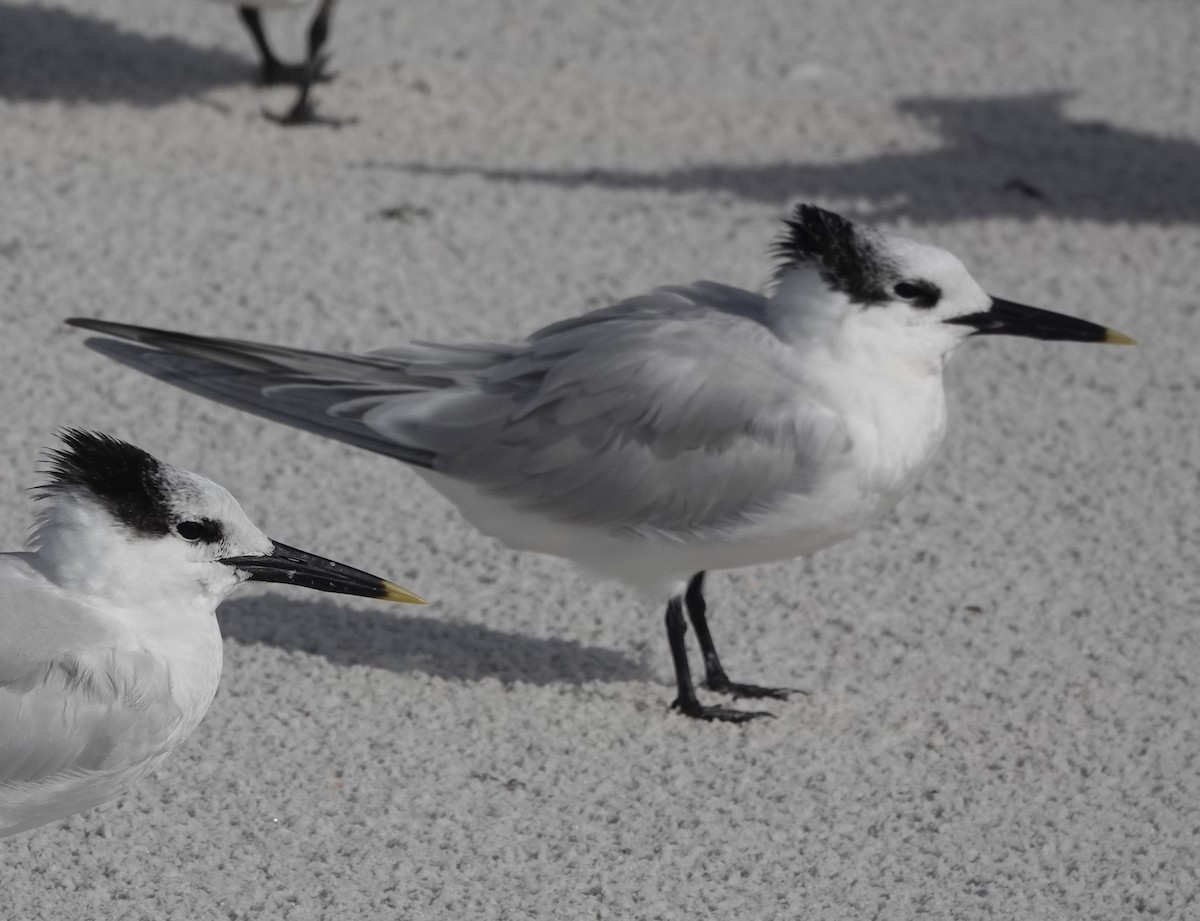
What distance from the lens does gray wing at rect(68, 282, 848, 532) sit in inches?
125

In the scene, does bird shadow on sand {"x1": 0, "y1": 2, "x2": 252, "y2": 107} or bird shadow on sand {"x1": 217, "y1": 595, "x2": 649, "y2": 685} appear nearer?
bird shadow on sand {"x1": 217, "y1": 595, "x2": 649, "y2": 685}

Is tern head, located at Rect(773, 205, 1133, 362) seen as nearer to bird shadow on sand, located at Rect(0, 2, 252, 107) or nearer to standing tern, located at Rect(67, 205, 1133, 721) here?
standing tern, located at Rect(67, 205, 1133, 721)

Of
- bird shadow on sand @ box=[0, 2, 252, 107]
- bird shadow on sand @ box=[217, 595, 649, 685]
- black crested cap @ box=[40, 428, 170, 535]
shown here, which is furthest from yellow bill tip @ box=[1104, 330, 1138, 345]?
bird shadow on sand @ box=[0, 2, 252, 107]

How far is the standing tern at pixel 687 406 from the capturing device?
10.4 feet

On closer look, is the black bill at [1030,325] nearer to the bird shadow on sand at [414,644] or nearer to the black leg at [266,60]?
the bird shadow on sand at [414,644]

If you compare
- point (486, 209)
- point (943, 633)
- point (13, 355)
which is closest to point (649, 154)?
point (486, 209)

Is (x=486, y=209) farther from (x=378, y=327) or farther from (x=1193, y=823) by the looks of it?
(x=1193, y=823)

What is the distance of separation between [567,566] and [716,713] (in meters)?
0.67

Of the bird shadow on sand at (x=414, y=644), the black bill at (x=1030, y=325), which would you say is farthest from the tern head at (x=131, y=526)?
the black bill at (x=1030, y=325)

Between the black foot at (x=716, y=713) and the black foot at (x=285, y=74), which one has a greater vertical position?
the black foot at (x=285, y=74)

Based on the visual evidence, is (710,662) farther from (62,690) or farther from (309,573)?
(62,690)

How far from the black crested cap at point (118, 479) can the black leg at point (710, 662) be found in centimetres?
131

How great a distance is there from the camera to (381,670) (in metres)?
3.46

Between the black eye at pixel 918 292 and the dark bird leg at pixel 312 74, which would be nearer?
the black eye at pixel 918 292
